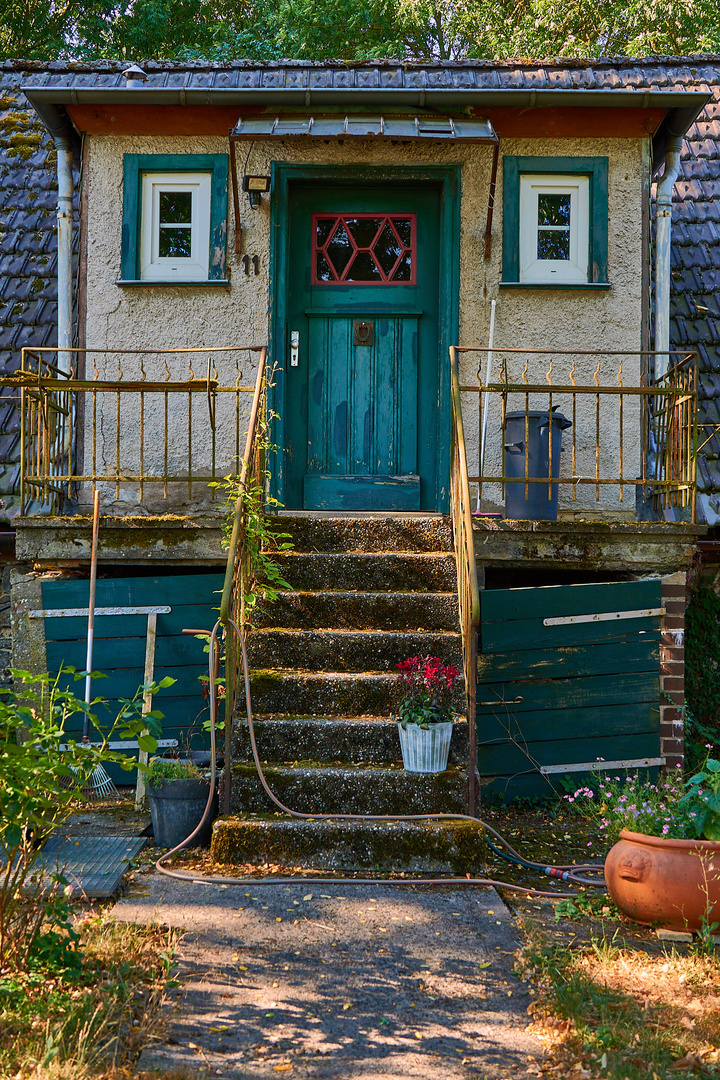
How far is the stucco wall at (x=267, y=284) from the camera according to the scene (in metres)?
6.36

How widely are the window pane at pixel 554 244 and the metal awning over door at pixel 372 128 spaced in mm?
839

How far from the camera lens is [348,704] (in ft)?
15.3

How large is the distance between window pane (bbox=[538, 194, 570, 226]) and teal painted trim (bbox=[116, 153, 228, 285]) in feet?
7.24

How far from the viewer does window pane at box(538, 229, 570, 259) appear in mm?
6504

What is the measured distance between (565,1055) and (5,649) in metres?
5.08

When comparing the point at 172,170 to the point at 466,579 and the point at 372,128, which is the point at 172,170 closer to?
the point at 372,128

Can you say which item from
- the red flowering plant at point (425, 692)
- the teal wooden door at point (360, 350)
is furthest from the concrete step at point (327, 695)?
the teal wooden door at point (360, 350)

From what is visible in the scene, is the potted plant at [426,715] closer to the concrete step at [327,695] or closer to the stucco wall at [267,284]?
the concrete step at [327,695]

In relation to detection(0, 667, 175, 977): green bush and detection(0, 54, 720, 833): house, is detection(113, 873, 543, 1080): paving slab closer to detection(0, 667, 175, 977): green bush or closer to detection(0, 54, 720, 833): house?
detection(0, 667, 175, 977): green bush

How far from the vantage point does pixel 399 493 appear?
651 cm

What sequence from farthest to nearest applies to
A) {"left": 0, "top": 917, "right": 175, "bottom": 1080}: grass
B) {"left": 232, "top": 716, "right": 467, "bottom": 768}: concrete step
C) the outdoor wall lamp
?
the outdoor wall lamp → {"left": 232, "top": 716, "right": 467, "bottom": 768}: concrete step → {"left": 0, "top": 917, "right": 175, "bottom": 1080}: grass

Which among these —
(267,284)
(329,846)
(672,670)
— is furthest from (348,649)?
(267,284)

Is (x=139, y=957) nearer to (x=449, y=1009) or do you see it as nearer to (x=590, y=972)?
(x=449, y=1009)

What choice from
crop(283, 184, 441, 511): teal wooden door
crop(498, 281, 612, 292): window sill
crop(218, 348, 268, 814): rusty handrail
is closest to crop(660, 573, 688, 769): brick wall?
crop(283, 184, 441, 511): teal wooden door
